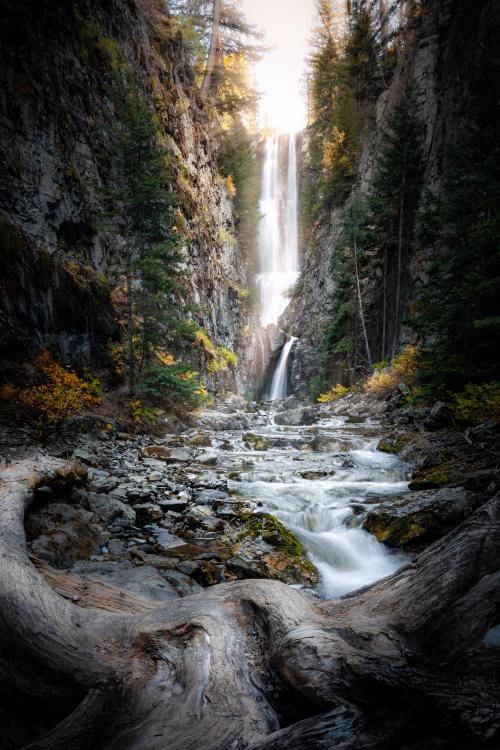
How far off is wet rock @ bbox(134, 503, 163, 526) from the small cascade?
30284 mm

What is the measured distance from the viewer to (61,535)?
11.5ft

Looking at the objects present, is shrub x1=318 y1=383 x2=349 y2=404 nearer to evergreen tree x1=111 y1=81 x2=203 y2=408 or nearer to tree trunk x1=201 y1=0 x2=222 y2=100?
evergreen tree x1=111 y1=81 x2=203 y2=408

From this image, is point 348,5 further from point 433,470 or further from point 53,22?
point 433,470

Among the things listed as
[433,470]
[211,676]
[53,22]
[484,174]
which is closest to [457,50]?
[484,174]

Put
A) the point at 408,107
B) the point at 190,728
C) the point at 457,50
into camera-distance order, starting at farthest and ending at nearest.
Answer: the point at 408,107, the point at 457,50, the point at 190,728

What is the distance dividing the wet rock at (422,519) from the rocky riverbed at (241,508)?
0.6 inches

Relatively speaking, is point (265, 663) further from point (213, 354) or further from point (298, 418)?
point (213, 354)

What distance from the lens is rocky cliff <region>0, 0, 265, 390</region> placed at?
9312mm

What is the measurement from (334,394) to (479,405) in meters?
14.1

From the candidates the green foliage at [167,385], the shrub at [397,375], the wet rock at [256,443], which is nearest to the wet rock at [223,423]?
the green foliage at [167,385]

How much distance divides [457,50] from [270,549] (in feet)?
82.7

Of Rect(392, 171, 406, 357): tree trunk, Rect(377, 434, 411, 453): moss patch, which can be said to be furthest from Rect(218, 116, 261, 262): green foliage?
Rect(377, 434, 411, 453): moss patch

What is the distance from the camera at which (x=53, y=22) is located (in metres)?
12.2

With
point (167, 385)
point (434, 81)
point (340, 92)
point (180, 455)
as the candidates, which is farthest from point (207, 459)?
point (340, 92)
